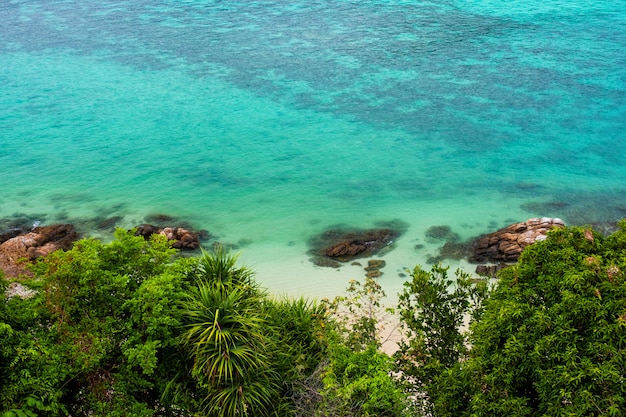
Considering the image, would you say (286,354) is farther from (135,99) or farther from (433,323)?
(135,99)

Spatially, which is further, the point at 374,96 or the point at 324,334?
the point at 374,96

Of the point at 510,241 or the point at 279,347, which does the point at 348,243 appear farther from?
the point at 279,347

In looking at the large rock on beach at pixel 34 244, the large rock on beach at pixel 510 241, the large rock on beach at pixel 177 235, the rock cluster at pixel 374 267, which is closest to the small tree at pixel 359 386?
the rock cluster at pixel 374 267

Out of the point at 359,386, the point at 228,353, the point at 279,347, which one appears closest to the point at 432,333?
the point at 359,386

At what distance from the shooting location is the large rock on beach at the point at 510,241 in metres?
22.2

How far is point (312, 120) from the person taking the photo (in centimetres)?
3581

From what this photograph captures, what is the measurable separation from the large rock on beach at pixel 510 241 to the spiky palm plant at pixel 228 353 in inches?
473

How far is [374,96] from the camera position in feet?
125

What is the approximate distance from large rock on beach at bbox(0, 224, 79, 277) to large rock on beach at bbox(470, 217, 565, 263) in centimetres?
1559

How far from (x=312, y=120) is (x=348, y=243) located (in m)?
14.4

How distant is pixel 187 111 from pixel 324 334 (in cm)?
2653

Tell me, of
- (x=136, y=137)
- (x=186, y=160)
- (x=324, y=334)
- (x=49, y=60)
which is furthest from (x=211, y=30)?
(x=324, y=334)

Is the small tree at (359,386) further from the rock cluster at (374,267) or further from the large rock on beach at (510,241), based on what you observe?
the large rock on beach at (510,241)

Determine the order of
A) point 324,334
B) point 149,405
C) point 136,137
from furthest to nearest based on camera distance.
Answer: point 136,137
point 324,334
point 149,405
